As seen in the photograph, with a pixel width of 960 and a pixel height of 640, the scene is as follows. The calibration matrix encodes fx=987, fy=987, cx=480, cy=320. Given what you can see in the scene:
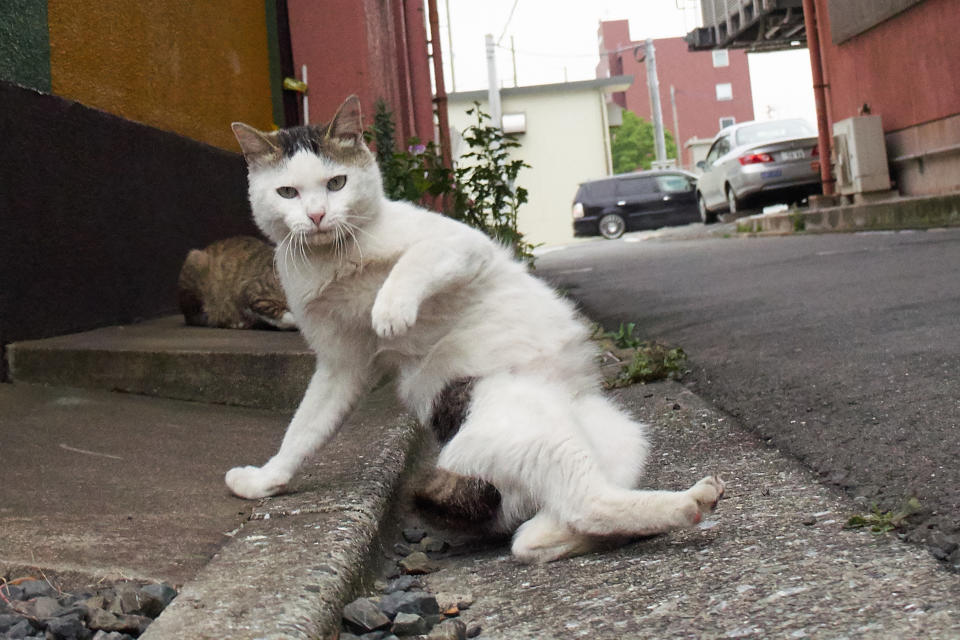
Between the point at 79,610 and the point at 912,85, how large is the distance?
39.9 ft

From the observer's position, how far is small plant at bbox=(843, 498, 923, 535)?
6.14 feet

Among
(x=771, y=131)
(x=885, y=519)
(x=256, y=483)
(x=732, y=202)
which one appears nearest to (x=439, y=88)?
(x=256, y=483)

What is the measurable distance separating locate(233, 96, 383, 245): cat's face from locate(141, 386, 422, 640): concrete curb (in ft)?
2.16

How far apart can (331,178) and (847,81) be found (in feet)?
43.1

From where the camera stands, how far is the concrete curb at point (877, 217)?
9.74 m

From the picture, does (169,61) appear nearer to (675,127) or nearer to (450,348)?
(450,348)

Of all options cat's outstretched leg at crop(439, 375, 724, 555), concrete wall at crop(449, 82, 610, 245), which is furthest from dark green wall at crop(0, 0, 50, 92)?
concrete wall at crop(449, 82, 610, 245)

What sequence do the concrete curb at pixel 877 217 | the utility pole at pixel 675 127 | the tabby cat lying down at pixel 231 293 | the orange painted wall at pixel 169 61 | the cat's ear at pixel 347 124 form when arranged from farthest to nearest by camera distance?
the utility pole at pixel 675 127, the concrete curb at pixel 877 217, the tabby cat lying down at pixel 231 293, the orange painted wall at pixel 169 61, the cat's ear at pixel 347 124

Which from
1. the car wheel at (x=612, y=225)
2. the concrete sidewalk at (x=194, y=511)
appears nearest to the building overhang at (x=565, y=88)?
the car wheel at (x=612, y=225)

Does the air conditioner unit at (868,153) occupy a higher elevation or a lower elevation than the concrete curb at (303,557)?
higher

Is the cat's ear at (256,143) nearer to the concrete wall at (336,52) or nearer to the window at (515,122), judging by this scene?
the concrete wall at (336,52)

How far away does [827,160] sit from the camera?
45.8ft

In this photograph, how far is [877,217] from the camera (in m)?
11.1

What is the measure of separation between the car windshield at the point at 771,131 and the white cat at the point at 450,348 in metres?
17.4
